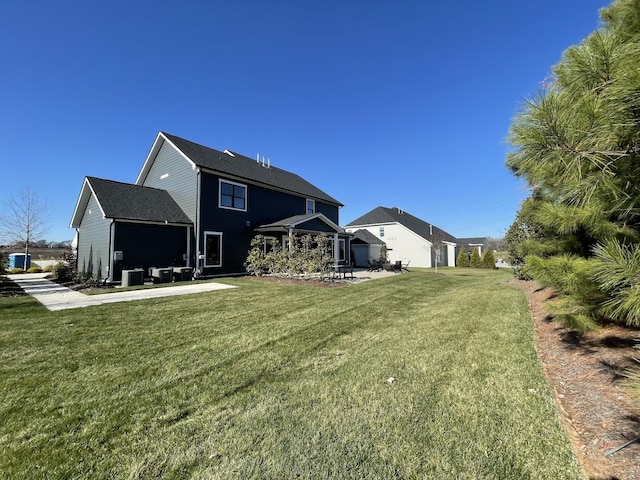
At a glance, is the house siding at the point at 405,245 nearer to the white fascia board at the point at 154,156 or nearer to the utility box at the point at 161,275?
the white fascia board at the point at 154,156

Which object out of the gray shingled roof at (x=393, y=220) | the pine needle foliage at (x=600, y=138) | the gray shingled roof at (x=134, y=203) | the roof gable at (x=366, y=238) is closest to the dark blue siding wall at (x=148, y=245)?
the gray shingled roof at (x=134, y=203)

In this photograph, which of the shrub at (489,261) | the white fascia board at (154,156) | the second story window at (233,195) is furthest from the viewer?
the shrub at (489,261)

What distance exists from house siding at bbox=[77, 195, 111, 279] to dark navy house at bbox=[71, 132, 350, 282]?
48 mm

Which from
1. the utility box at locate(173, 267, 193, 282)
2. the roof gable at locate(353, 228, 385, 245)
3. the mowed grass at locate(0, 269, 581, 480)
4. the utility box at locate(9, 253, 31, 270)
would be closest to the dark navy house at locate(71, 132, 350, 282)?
the utility box at locate(173, 267, 193, 282)

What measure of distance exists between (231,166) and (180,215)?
15.2 feet

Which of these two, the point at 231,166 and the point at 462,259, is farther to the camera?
the point at 462,259

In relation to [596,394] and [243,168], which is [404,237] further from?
[596,394]

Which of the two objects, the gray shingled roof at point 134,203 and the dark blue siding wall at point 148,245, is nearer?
the dark blue siding wall at point 148,245

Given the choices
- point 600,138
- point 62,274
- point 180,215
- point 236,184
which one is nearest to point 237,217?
point 236,184

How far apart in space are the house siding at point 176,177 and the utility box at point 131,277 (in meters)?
3.94

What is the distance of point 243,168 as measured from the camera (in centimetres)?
1844

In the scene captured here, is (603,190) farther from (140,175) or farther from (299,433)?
(140,175)

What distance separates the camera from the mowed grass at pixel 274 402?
2061mm

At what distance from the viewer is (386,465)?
2.04 meters
